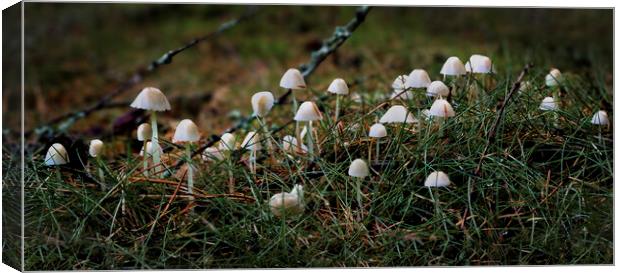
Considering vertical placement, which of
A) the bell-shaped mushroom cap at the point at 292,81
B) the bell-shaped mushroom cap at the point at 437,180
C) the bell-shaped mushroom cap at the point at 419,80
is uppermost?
the bell-shaped mushroom cap at the point at 292,81

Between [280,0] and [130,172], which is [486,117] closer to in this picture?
[280,0]

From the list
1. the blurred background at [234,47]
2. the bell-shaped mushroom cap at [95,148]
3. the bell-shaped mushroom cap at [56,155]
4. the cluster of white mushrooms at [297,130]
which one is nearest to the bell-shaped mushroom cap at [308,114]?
the cluster of white mushrooms at [297,130]

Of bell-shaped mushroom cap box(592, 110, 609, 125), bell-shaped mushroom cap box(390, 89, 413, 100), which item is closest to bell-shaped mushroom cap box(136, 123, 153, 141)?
bell-shaped mushroom cap box(390, 89, 413, 100)

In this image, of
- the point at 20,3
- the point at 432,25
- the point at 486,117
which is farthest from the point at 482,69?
the point at 432,25

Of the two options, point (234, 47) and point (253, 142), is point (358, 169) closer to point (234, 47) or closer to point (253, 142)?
point (253, 142)

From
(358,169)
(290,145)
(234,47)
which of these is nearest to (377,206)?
(358,169)

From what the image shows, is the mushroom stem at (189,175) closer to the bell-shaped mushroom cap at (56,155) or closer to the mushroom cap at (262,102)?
the mushroom cap at (262,102)

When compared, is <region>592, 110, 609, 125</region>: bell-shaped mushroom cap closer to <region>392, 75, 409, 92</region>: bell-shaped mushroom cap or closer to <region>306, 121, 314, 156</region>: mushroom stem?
<region>392, 75, 409, 92</region>: bell-shaped mushroom cap
